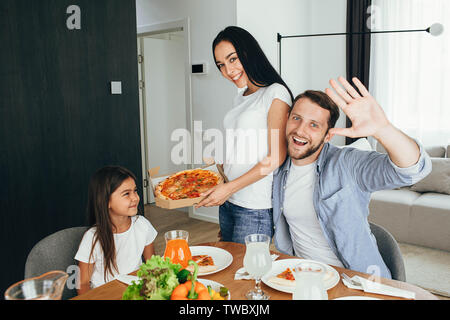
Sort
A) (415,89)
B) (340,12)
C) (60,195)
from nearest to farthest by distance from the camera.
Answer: (60,195) < (415,89) < (340,12)

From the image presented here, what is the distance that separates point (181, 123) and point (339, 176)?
392 cm

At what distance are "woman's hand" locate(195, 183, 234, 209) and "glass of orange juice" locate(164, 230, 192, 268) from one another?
35 centimetres

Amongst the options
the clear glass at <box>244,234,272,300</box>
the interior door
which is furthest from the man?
the interior door

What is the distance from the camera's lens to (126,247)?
172 centimetres

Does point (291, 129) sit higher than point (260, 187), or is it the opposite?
point (291, 129)

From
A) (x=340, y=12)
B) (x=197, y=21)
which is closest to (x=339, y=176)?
(x=197, y=21)

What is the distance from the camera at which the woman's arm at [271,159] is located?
5.35 feet

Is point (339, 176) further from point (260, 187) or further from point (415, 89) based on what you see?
point (415, 89)

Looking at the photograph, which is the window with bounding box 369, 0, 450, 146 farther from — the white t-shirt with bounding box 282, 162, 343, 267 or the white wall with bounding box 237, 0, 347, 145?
the white t-shirt with bounding box 282, 162, 343, 267

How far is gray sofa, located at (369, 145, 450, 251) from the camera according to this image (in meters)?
3.17

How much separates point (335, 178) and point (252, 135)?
41 centimetres

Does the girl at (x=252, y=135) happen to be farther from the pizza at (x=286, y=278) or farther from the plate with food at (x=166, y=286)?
the plate with food at (x=166, y=286)

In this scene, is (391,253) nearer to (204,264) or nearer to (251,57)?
(204,264)
